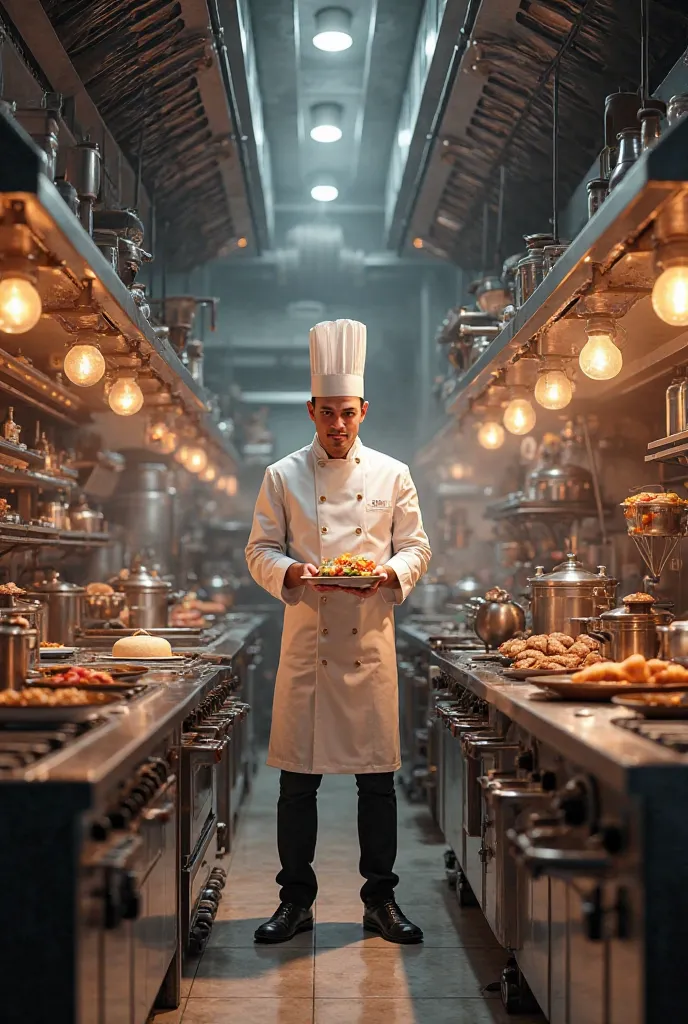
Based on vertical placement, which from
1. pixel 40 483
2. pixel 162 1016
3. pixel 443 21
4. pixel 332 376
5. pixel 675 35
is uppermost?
pixel 443 21

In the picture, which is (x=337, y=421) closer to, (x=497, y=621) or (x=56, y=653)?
(x=497, y=621)

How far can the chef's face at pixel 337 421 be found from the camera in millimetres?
4211

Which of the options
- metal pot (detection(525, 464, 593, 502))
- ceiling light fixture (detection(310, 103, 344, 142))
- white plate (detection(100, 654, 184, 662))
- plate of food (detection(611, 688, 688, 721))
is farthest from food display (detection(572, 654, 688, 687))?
ceiling light fixture (detection(310, 103, 344, 142))

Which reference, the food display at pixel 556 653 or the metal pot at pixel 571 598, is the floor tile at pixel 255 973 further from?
the metal pot at pixel 571 598

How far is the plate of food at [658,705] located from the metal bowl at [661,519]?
1.37m

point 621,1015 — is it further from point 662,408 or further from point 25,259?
point 662,408

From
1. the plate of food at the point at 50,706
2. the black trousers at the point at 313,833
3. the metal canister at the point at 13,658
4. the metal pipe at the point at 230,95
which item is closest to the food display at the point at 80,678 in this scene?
the metal canister at the point at 13,658

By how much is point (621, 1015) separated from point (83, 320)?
293cm

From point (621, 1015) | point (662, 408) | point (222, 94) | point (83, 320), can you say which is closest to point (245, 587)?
point (222, 94)

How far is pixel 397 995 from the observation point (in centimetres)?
358

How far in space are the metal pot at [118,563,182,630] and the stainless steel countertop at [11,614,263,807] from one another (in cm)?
192

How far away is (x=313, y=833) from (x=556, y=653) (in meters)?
1.08

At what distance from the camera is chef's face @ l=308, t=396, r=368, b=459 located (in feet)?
13.8

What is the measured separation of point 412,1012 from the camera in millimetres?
3447
